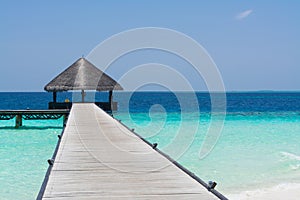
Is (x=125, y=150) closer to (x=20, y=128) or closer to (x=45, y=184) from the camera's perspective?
(x=45, y=184)

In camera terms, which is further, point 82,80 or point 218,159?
point 82,80

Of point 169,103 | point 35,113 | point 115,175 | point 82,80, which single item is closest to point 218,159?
point 115,175

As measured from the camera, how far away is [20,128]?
582 inches

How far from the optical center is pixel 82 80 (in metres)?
15.1

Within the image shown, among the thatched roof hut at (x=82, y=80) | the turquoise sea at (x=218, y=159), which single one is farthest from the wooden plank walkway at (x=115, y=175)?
the thatched roof hut at (x=82, y=80)

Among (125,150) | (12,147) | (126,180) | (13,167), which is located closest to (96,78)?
(12,147)

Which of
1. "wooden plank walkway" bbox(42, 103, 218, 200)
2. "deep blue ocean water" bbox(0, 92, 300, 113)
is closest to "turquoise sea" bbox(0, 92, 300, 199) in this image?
"wooden plank walkway" bbox(42, 103, 218, 200)

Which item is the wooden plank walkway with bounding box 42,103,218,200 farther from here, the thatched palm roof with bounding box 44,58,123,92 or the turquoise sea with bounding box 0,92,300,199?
the thatched palm roof with bounding box 44,58,123,92

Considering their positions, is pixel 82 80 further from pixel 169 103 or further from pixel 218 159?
pixel 169 103

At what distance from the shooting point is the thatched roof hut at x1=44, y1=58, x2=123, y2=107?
1502cm

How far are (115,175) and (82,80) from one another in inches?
468

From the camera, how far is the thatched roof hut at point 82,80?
1502cm

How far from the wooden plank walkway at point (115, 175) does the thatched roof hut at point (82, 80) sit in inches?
378

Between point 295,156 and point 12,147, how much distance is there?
6.69m
